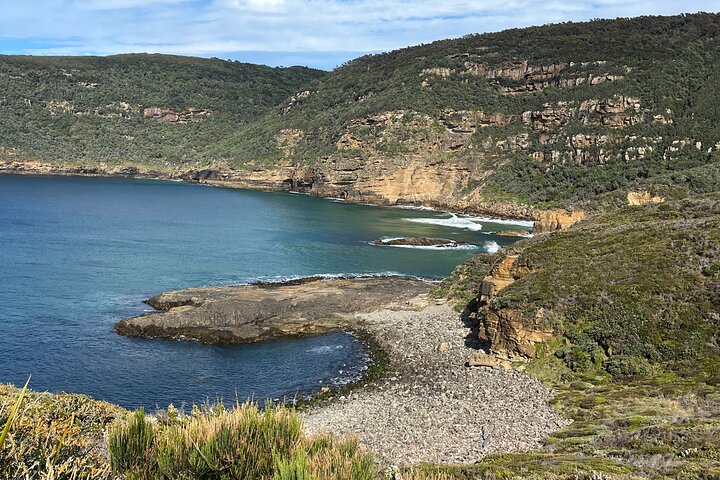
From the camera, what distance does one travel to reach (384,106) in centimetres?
12812

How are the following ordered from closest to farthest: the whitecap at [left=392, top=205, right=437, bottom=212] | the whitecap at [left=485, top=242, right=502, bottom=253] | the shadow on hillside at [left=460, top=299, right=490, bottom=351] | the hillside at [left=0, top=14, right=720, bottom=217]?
the shadow on hillside at [left=460, top=299, right=490, bottom=351], the whitecap at [left=485, top=242, right=502, bottom=253], the hillside at [left=0, top=14, right=720, bottom=217], the whitecap at [left=392, top=205, right=437, bottom=212]

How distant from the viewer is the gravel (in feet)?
63.5

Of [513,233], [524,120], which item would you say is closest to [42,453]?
[513,233]

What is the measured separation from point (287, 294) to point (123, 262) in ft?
64.8

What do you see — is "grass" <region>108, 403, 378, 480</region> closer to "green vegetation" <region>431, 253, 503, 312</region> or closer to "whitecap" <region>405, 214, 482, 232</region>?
"green vegetation" <region>431, 253, 503, 312</region>

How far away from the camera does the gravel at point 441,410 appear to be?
19.3 m

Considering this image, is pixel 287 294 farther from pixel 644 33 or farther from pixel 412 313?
pixel 644 33

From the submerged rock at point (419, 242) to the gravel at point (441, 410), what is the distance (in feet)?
122

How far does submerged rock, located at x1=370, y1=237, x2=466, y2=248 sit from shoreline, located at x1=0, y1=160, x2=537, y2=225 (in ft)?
103

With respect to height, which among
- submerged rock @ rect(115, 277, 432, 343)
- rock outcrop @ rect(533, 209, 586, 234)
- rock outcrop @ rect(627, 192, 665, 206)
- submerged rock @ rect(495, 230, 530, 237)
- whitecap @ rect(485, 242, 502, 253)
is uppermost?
rock outcrop @ rect(627, 192, 665, 206)

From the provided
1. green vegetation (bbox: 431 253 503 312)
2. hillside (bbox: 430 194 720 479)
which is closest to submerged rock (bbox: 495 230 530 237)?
green vegetation (bbox: 431 253 503 312)

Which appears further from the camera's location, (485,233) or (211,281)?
(485,233)

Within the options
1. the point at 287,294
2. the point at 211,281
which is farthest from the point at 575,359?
the point at 211,281

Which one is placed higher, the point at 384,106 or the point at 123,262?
the point at 384,106
